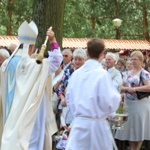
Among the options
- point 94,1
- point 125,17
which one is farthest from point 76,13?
point 125,17

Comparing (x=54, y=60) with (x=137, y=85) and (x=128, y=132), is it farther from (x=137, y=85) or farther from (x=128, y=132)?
(x=128, y=132)

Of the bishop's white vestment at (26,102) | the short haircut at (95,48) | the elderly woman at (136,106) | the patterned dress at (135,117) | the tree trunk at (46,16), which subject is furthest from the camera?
the tree trunk at (46,16)

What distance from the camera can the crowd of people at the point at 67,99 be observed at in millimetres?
5203

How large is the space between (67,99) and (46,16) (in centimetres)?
368

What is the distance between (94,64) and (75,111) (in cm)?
57

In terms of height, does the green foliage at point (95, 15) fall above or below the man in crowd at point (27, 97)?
above

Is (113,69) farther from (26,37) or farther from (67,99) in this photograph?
(67,99)

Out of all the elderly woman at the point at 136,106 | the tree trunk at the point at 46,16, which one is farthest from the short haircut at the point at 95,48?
the tree trunk at the point at 46,16

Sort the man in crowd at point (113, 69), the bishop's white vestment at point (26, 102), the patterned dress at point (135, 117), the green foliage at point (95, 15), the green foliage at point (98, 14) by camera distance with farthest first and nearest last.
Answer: the green foliage at point (98, 14)
the green foliage at point (95, 15)
the man in crowd at point (113, 69)
the patterned dress at point (135, 117)
the bishop's white vestment at point (26, 102)

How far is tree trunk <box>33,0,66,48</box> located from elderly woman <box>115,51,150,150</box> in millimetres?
1941

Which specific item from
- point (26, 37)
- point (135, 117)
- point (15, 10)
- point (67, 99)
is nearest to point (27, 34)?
point (26, 37)

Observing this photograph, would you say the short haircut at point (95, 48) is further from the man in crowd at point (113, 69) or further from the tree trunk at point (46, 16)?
the tree trunk at point (46, 16)

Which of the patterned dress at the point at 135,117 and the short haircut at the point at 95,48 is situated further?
the patterned dress at the point at 135,117

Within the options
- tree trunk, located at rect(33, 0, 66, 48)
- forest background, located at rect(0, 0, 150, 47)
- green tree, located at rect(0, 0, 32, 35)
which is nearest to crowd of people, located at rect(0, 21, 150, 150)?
tree trunk, located at rect(33, 0, 66, 48)
